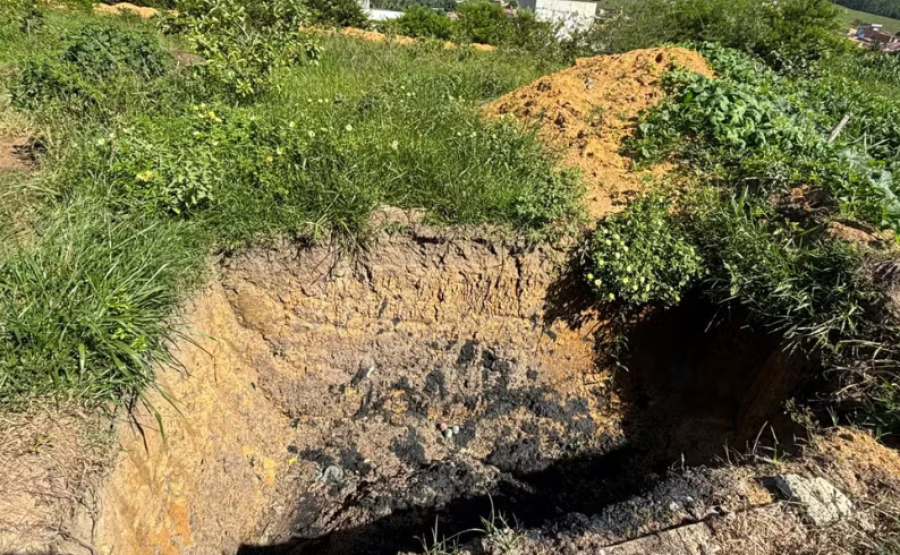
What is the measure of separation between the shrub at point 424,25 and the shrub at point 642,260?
8.98 m

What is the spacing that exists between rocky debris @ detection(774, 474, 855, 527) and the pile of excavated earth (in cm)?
29

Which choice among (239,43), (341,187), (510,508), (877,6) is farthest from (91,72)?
(877,6)

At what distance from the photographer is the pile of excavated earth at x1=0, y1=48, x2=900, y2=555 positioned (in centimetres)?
281

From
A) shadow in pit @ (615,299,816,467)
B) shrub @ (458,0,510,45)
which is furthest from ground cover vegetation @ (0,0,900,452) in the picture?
shrub @ (458,0,510,45)

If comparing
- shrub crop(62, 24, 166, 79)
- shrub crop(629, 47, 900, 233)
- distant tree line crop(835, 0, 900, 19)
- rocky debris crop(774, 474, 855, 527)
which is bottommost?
rocky debris crop(774, 474, 855, 527)

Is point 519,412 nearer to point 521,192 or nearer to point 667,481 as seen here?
point 667,481

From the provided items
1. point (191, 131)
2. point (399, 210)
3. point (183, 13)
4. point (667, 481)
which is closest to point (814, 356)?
point (667, 481)

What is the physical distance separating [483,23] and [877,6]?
141 ft

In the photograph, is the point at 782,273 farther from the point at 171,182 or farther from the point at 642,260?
the point at 171,182

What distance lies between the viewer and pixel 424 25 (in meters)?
11.1

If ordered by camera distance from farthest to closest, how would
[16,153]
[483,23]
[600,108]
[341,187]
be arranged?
[483,23] < [600,108] < [16,153] < [341,187]

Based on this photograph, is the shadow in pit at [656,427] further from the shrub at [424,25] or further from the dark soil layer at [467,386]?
the shrub at [424,25]

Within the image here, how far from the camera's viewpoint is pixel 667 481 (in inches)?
92.0

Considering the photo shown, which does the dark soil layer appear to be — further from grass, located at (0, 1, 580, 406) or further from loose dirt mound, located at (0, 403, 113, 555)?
loose dirt mound, located at (0, 403, 113, 555)
